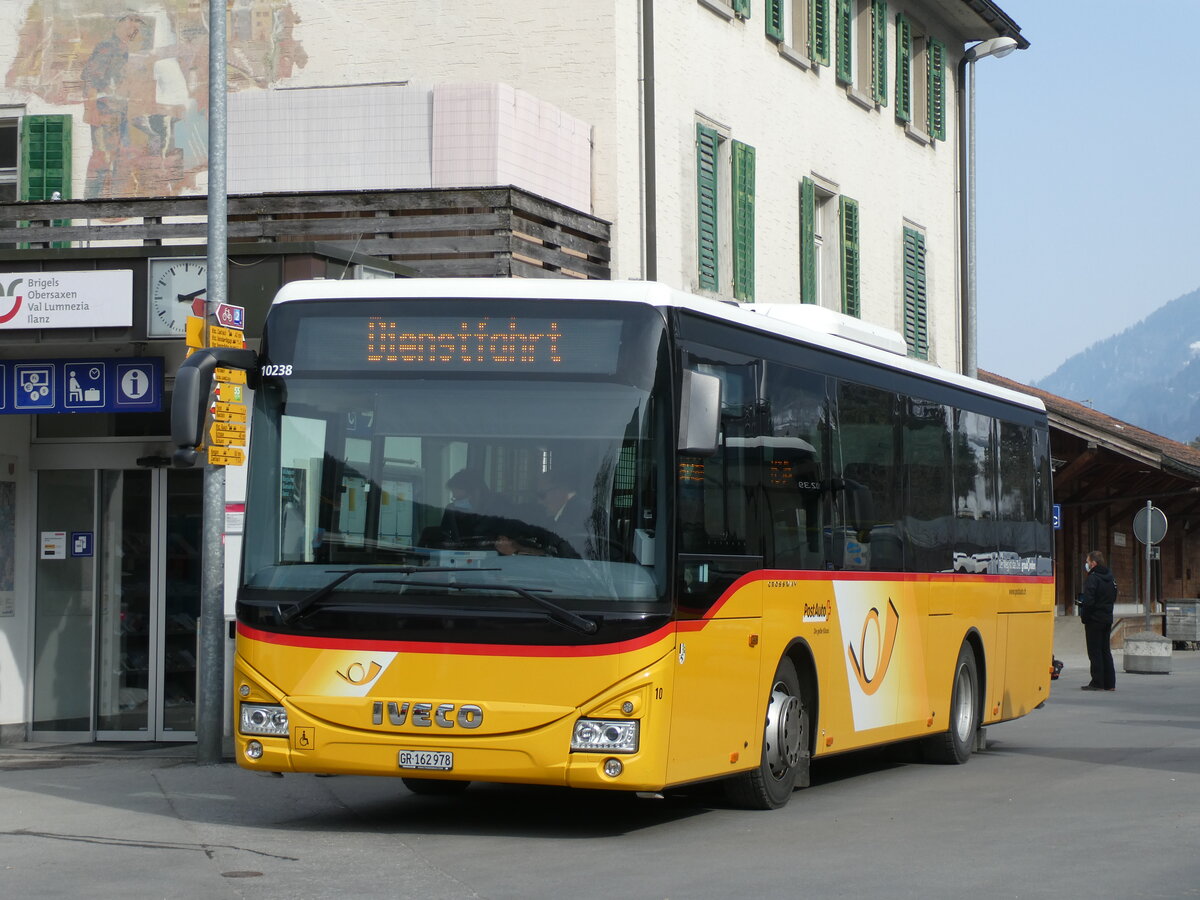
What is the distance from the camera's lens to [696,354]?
10320 mm

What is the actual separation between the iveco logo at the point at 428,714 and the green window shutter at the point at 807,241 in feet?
49.8

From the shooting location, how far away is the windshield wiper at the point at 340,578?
32.1ft

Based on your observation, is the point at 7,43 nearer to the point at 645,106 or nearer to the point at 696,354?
the point at 645,106

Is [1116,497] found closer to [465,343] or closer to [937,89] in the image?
[937,89]

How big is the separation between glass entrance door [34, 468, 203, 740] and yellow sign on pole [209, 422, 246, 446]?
3.16 metres

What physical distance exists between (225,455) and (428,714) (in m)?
4.90

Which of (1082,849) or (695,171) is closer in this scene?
(1082,849)

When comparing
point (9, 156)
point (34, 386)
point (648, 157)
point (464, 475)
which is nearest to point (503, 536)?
point (464, 475)

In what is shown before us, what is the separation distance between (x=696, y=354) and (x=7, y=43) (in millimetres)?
12847

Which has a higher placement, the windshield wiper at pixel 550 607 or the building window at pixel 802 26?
the building window at pixel 802 26

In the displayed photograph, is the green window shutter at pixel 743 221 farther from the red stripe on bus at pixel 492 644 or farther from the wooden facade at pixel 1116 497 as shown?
the red stripe on bus at pixel 492 644

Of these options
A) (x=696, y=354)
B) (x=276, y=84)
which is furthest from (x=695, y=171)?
(x=696, y=354)

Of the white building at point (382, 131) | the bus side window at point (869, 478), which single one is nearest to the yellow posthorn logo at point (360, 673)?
the bus side window at point (869, 478)

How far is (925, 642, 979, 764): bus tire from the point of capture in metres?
15.0
